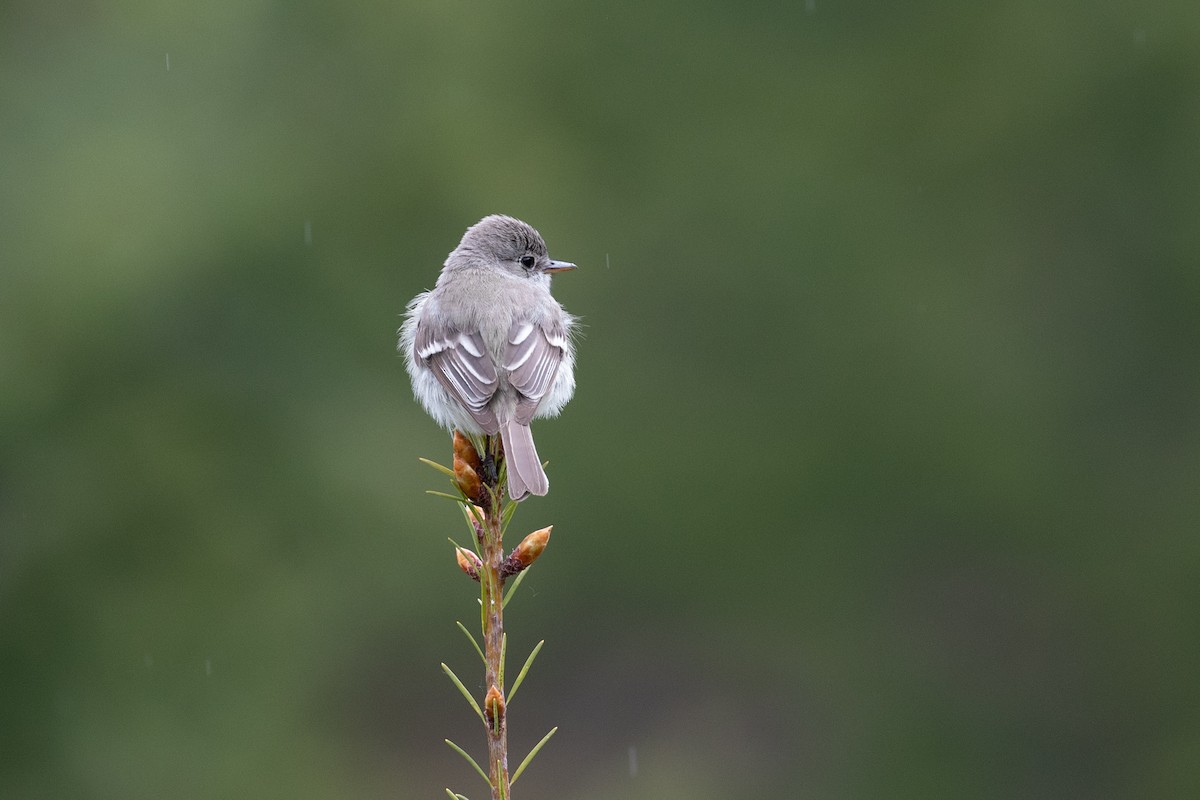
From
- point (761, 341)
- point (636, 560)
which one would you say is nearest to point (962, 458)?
point (761, 341)

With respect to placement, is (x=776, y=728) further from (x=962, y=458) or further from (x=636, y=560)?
(x=962, y=458)

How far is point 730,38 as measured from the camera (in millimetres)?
10797

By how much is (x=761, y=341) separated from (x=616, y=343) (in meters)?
1.17

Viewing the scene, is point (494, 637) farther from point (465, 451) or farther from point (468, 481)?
point (465, 451)

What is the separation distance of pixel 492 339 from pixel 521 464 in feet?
4.62

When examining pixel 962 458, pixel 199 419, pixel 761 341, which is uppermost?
pixel 761 341

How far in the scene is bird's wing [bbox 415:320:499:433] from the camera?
433 cm

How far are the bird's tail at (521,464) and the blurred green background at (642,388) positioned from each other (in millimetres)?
5451

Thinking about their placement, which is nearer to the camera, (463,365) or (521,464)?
(521,464)

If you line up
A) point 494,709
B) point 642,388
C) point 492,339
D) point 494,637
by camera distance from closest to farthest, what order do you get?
1. point 494,709
2. point 494,637
3. point 492,339
4. point 642,388

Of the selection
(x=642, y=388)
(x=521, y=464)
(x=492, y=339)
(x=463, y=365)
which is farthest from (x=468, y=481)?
(x=642, y=388)

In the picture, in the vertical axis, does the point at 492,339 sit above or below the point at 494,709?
above

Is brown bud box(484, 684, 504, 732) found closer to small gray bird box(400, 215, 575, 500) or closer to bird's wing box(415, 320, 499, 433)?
small gray bird box(400, 215, 575, 500)

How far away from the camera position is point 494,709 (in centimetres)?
215
